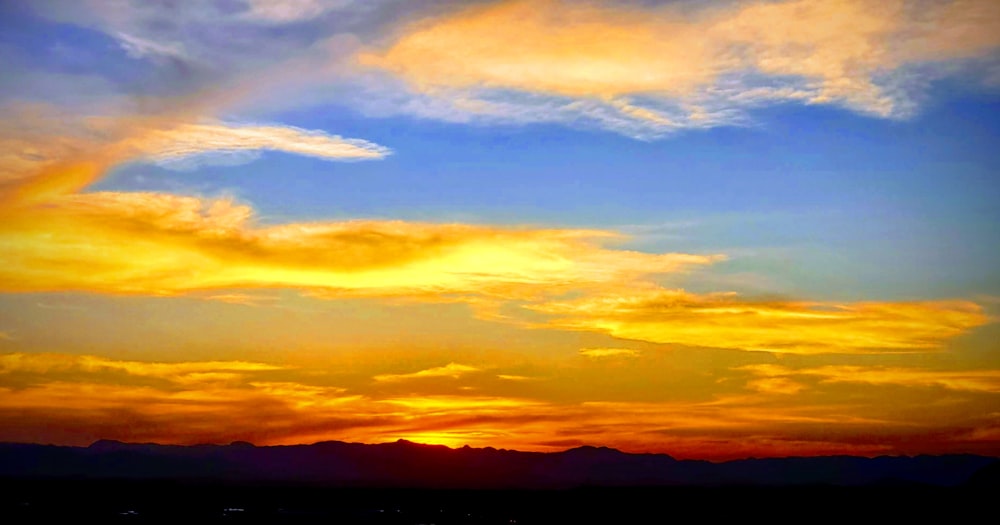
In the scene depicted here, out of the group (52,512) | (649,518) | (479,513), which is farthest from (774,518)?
(52,512)

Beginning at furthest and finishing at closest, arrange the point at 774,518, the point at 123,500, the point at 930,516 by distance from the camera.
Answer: the point at 123,500, the point at 930,516, the point at 774,518

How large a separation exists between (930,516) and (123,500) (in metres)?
118

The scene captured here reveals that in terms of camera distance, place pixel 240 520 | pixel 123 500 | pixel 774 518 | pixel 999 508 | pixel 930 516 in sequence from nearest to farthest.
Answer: pixel 240 520
pixel 774 518
pixel 930 516
pixel 999 508
pixel 123 500

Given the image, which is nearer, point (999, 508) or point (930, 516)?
point (930, 516)

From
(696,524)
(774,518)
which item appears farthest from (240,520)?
(774,518)

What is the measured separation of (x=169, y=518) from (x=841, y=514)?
85.0 m

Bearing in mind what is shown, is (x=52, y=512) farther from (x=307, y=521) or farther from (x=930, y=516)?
(x=930, y=516)

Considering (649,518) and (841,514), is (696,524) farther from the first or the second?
(841,514)

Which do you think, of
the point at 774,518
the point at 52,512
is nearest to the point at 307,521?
the point at 52,512

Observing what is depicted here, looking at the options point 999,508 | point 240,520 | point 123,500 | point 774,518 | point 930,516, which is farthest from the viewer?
point 123,500

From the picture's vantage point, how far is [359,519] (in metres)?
122

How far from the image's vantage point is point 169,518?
116875 millimetres

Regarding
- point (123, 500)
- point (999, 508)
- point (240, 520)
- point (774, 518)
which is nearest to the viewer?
point (240, 520)

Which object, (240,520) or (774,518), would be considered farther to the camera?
(774,518)
